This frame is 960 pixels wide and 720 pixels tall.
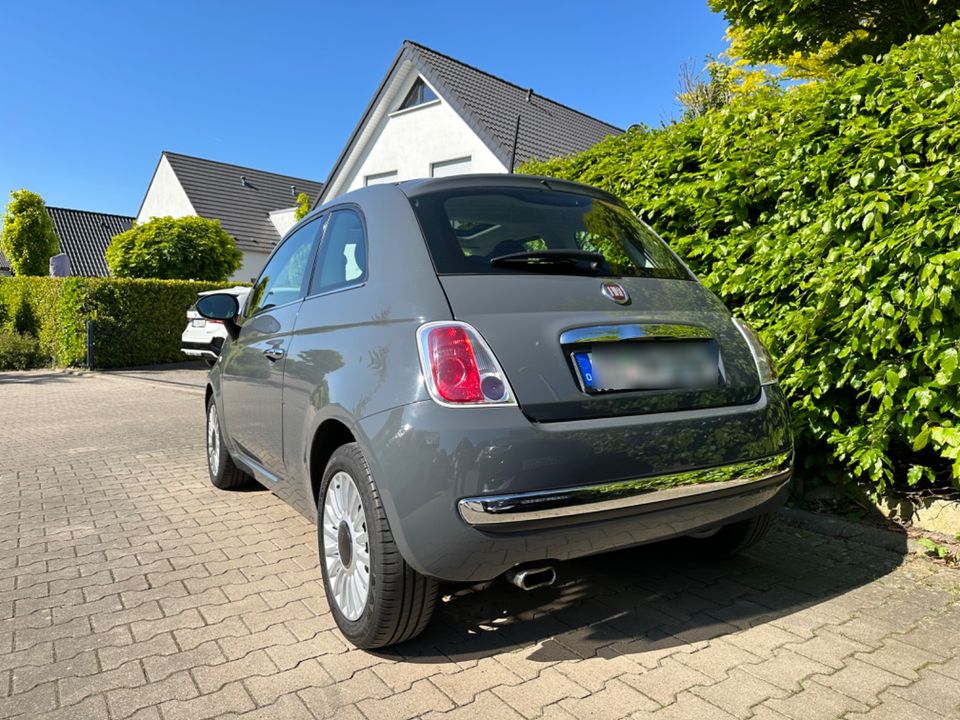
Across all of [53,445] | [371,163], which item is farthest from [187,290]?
[53,445]

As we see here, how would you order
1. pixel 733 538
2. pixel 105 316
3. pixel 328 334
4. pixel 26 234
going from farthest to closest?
pixel 26 234 < pixel 105 316 < pixel 733 538 < pixel 328 334

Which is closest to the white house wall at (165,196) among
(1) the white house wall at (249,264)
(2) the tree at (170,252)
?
(1) the white house wall at (249,264)

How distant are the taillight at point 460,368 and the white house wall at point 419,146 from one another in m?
15.6

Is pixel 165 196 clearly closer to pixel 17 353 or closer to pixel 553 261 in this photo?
pixel 17 353

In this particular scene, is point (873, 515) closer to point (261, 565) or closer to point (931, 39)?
point (931, 39)

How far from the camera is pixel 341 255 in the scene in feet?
10.8

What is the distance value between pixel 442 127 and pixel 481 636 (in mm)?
17734

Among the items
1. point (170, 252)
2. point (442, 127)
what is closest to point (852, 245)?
point (442, 127)

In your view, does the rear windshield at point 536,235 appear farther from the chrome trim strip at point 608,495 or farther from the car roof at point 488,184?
the chrome trim strip at point 608,495

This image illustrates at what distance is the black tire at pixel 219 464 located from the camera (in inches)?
196

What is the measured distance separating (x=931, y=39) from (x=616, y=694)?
405 centimetres

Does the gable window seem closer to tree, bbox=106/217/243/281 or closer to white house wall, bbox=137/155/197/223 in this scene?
tree, bbox=106/217/243/281

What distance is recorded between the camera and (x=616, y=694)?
2.38 metres

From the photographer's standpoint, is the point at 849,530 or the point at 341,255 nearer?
the point at 341,255
